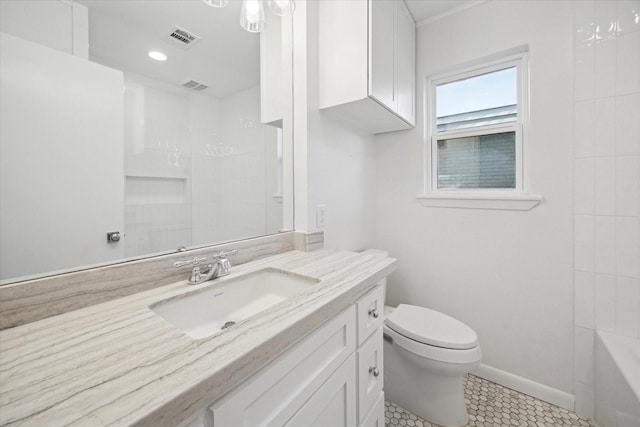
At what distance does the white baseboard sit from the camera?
1.43m

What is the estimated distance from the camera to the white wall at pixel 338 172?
1395mm

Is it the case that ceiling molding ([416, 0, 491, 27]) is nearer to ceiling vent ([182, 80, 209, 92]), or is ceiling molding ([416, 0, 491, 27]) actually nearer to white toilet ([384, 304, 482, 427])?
ceiling vent ([182, 80, 209, 92])

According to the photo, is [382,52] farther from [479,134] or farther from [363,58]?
[479,134]

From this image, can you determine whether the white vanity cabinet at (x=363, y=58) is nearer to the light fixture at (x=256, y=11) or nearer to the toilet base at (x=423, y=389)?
the light fixture at (x=256, y=11)

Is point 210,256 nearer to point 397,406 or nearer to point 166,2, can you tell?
point 166,2

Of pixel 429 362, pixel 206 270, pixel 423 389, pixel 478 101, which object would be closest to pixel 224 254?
pixel 206 270

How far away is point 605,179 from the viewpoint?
1297 millimetres

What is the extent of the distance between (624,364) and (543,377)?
1.60 ft

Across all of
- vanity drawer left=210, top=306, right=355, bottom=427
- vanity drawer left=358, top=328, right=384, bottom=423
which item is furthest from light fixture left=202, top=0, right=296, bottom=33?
vanity drawer left=358, top=328, right=384, bottom=423

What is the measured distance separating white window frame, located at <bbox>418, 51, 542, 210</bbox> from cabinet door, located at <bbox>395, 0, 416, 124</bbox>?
0.60ft

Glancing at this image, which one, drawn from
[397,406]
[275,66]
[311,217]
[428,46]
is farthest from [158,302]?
[428,46]

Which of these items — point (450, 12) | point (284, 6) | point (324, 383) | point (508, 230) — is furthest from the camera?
point (450, 12)

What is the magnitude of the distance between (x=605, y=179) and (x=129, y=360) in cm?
201

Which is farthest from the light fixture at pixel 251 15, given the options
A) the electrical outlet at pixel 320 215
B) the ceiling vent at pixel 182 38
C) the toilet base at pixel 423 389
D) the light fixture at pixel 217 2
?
the toilet base at pixel 423 389
